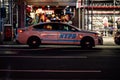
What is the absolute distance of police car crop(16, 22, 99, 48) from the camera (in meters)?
22.1

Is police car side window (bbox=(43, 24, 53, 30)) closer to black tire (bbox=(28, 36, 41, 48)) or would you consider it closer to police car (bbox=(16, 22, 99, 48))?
police car (bbox=(16, 22, 99, 48))

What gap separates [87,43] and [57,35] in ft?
5.47

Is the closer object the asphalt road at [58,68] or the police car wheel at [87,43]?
the asphalt road at [58,68]

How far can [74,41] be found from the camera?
22.2 meters

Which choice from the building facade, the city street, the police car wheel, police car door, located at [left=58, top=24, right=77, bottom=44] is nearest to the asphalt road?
the city street

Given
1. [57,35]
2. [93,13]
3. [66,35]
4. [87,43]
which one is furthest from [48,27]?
[93,13]

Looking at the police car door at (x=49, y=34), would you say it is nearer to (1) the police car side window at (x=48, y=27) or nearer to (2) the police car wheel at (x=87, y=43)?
(1) the police car side window at (x=48, y=27)

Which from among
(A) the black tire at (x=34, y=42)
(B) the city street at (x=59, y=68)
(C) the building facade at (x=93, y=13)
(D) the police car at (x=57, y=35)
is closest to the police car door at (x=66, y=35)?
(D) the police car at (x=57, y=35)

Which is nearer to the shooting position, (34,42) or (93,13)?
(34,42)

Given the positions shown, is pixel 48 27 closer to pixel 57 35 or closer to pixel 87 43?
pixel 57 35

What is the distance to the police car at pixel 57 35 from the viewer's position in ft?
72.4

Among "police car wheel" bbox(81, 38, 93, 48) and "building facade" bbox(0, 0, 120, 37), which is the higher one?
"building facade" bbox(0, 0, 120, 37)

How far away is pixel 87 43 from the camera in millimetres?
22031

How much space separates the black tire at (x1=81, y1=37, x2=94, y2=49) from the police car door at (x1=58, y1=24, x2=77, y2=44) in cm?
48
